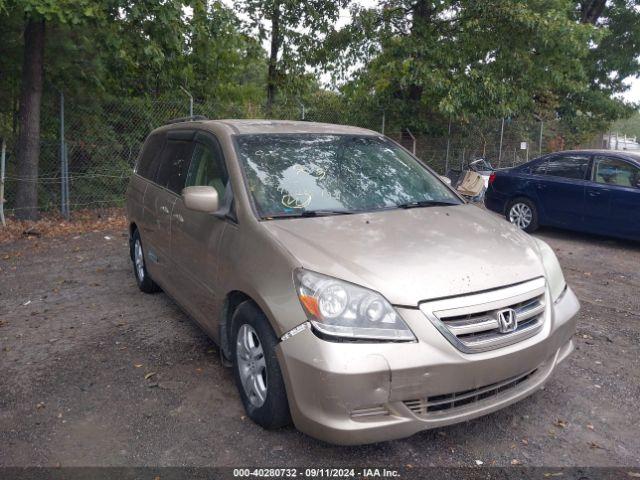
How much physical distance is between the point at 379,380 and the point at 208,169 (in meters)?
2.23

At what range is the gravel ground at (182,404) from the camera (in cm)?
307

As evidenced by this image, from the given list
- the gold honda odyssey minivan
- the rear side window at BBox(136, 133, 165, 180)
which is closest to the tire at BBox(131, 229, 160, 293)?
the rear side window at BBox(136, 133, 165, 180)

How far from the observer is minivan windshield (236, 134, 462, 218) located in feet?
12.2

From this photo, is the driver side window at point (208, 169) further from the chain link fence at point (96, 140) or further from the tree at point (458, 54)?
the tree at point (458, 54)

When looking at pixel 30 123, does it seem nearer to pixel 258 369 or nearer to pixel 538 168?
pixel 258 369

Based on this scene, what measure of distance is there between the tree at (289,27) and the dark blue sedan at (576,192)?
238 inches

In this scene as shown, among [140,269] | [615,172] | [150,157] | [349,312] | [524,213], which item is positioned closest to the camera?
[349,312]

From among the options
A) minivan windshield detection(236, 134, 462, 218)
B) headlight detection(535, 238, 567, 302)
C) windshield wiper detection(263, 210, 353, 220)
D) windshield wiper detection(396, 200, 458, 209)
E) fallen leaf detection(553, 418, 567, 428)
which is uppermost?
minivan windshield detection(236, 134, 462, 218)

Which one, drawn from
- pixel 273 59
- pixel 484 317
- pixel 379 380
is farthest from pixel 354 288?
pixel 273 59

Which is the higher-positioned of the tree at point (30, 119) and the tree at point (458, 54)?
the tree at point (458, 54)

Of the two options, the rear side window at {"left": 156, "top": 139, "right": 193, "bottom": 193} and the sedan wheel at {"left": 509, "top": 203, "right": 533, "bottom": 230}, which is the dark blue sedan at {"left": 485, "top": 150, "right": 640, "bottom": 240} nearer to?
the sedan wheel at {"left": 509, "top": 203, "right": 533, "bottom": 230}

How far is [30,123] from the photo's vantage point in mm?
9477

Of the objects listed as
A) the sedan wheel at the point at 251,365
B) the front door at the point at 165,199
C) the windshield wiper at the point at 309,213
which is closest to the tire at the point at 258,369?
the sedan wheel at the point at 251,365

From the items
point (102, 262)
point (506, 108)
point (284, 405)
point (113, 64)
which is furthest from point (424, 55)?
point (284, 405)
